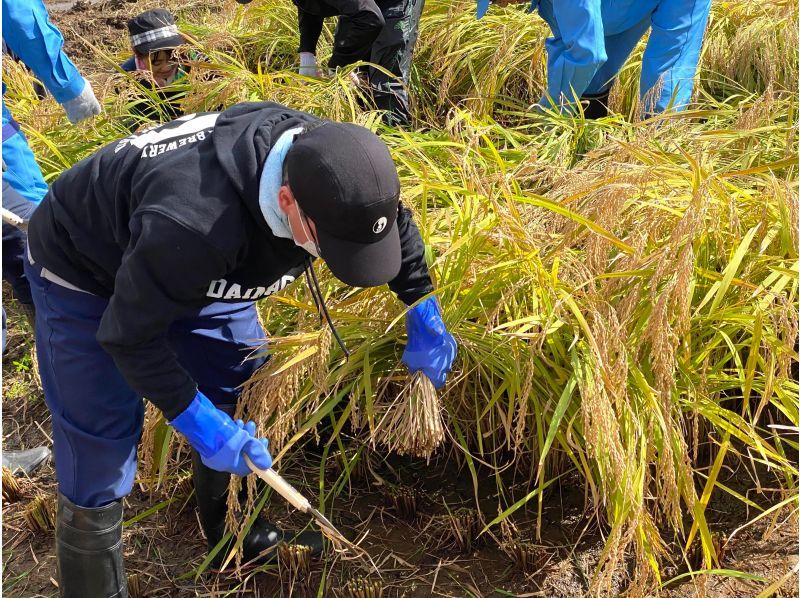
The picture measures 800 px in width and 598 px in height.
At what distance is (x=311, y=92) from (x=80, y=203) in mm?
1666

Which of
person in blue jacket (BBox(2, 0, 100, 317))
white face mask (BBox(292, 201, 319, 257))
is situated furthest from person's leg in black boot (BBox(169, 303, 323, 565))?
person in blue jacket (BBox(2, 0, 100, 317))

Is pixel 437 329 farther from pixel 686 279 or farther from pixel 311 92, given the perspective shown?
pixel 311 92

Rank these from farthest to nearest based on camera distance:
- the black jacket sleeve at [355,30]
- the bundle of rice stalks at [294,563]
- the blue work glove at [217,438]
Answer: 1. the black jacket sleeve at [355,30]
2. the bundle of rice stalks at [294,563]
3. the blue work glove at [217,438]

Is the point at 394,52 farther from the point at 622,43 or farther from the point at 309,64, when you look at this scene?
the point at 622,43

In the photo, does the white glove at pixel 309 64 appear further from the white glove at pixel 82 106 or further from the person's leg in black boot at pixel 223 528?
the person's leg in black boot at pixel 223 528

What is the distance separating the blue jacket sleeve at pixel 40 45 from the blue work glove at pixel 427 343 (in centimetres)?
187

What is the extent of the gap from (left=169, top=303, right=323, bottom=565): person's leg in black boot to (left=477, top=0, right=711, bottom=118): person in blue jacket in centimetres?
165

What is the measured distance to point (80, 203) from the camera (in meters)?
1.61

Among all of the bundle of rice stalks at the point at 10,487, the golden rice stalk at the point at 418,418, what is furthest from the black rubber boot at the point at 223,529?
the bundle of rice stalks at the point at 10,487

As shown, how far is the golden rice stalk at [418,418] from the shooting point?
5.99 ft

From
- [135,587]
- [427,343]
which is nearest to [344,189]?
[427,343]

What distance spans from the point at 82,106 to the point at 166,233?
2.02m

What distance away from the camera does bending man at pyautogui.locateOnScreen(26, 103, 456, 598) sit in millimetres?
1369

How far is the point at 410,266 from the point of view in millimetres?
1800
